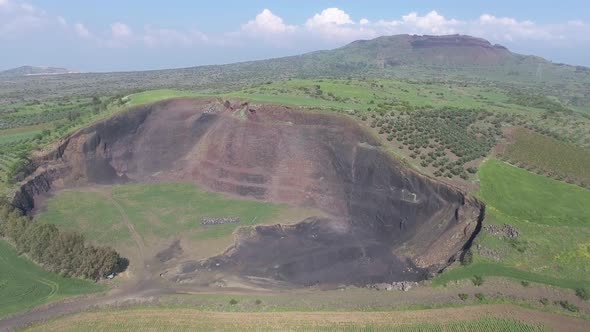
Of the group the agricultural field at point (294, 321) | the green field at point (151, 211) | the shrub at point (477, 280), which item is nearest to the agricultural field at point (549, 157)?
the shrub at point (477, 280)

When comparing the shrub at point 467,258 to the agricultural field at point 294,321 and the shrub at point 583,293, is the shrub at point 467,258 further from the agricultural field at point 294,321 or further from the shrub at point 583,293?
the shrub at point 583,293

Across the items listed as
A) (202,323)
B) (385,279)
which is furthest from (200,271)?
(385,279)

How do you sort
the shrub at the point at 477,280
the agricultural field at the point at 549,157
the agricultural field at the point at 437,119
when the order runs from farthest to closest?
the agricultural field at the point at 437,119 < the agricultural field at the point at 549,157 < the shrub at the point at 477,280

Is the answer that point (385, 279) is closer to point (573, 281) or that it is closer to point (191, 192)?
point (573, 281)

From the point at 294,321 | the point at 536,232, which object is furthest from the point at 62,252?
the point at 536,232

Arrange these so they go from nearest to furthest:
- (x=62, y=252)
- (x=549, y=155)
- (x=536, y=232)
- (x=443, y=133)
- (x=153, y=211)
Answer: (x=536, y=232), (x=62, y=252), (x=549, y=155), (x=153, y=211), (x=443, y=133)

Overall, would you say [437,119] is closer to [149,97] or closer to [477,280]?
[477,280]

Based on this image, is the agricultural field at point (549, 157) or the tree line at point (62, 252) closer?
the tree line at point (62, 252)
